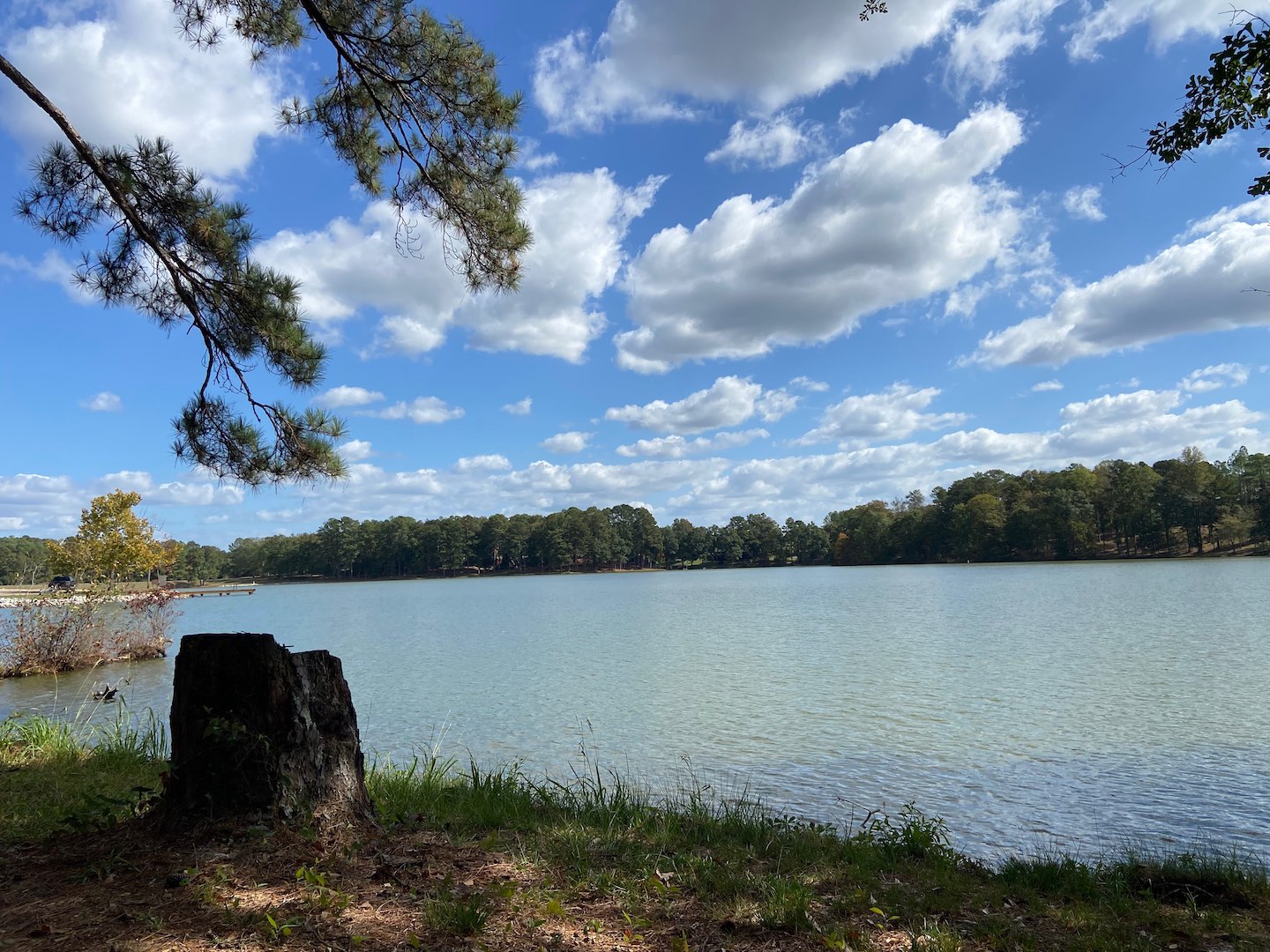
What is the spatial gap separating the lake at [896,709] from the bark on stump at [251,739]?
501 centimetres

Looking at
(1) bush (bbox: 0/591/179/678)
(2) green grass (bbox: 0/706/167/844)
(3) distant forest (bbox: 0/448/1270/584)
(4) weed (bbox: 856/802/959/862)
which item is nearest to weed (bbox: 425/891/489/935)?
(2) green grass (bbox: 0/706/167/844)

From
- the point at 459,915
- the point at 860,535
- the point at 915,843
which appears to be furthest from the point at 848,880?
the point at 860,535

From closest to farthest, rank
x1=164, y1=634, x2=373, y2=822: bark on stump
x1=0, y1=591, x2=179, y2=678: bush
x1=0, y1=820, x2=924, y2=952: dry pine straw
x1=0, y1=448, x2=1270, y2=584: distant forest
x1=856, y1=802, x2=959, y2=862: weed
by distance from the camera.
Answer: x1=0, y1=820, x2=924, y2=952: dry pine straw, x1=164, y1=634, x2=373, y2=822: bark on stump, x1=856, y1=802, x2=959, y2=862: weed, x1=0, y1=591, x2=179, y2=678: bush, x1=0, y1=448, x2=1270, y2=584: distant forest

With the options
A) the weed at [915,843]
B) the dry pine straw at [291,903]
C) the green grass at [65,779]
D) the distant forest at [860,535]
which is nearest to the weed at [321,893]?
the dry pine straw at [291,903]

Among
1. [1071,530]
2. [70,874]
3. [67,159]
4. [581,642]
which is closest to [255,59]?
[67,159]

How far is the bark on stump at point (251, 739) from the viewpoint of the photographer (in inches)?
156

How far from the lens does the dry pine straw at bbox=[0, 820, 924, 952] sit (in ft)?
9.68

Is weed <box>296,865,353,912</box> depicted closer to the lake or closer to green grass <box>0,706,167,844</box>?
green grass <box>0,706,167,844</box>

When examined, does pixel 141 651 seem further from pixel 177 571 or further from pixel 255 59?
pixel 177 571

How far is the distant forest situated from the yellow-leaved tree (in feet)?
122

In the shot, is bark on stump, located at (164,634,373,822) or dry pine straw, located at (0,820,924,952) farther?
bark on stump, located at (164,634,373,822)

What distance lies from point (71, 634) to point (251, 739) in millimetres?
20127

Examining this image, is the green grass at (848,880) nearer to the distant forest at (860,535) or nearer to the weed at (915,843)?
the weed at (915,843)

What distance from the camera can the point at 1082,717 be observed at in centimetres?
1142
